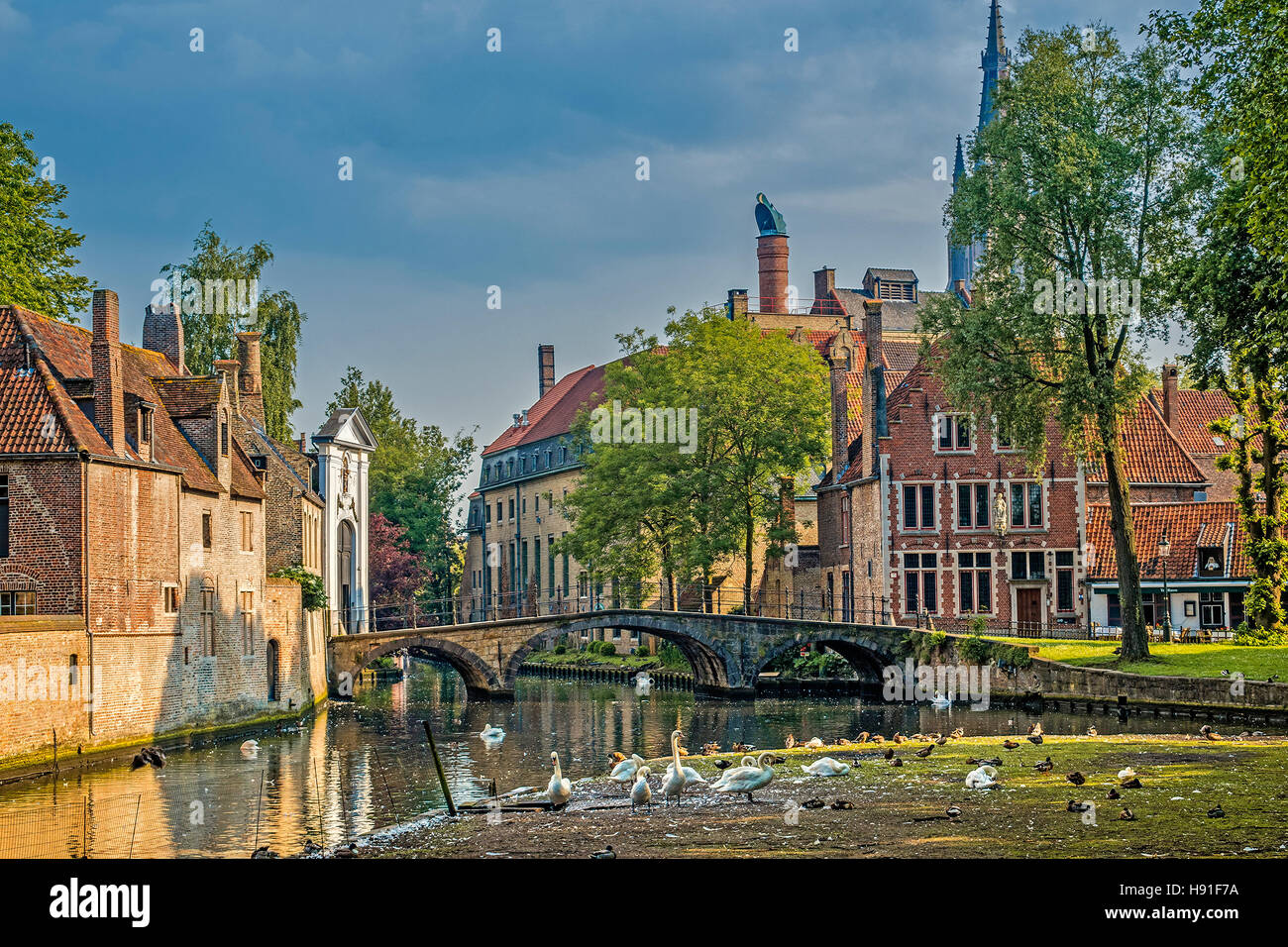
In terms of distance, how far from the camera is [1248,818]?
15391 millimetres

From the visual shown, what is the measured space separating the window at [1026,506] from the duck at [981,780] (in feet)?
103

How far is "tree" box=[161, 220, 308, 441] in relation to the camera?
5362 centimetres

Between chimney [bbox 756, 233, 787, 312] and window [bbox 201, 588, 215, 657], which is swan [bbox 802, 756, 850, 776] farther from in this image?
chimney [bbox 756, 233, 787, 312]

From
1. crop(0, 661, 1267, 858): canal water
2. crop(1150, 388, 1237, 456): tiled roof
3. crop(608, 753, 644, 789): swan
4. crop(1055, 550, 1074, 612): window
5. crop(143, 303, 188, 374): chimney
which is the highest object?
crop(143, 303, 188, 374): chimney

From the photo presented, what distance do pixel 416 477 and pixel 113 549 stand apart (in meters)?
50.9

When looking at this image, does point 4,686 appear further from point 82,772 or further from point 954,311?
point 954,311

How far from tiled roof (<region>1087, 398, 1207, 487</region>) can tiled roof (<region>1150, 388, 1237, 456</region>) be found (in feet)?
8.24

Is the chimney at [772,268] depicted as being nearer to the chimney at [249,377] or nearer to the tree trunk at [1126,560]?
the chimney at [249,377]

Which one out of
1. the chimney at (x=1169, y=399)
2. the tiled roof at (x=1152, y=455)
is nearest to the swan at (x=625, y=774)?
the tiled roof at (x=1152, y=455)

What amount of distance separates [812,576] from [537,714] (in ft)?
61.9

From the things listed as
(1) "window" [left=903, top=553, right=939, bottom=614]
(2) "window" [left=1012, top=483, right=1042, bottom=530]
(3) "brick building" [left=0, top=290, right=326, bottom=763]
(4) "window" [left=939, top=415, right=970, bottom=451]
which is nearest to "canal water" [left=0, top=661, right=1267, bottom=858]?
(3) "brick building" [left=0, top=290, right=326, bottom=763]

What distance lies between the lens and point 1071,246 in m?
35.9

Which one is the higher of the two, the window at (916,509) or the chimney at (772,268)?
the chimney at (772,268)

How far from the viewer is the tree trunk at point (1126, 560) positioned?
35406 mm
